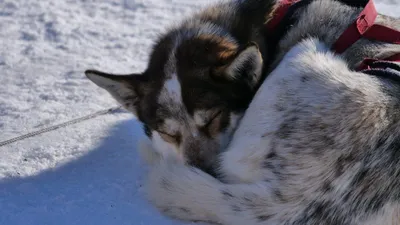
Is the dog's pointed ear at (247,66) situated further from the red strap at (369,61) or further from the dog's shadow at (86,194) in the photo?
the dog's shadow at (86,194)

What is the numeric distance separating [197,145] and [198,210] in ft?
1.30

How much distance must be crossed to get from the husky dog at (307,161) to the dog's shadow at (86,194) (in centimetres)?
19

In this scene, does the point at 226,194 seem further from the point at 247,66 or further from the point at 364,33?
the point at 364,33

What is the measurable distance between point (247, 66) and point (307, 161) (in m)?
0.68

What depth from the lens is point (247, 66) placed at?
274cm

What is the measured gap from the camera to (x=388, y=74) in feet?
8.04

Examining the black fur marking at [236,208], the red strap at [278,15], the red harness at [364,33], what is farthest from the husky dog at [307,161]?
the red strap at [278,15]

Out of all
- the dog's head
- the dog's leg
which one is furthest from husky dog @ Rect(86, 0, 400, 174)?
the dog's leg

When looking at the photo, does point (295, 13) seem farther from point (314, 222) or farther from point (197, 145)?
point (314, 222)

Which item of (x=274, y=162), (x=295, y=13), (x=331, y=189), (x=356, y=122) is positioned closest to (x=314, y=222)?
(x=331, y=189)

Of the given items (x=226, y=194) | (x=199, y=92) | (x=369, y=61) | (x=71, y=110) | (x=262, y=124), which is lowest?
(x=71, y=110)

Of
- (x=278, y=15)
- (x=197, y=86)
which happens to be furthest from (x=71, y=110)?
(x=278, y=15)

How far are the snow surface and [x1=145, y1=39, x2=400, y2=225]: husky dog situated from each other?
9.8 inches

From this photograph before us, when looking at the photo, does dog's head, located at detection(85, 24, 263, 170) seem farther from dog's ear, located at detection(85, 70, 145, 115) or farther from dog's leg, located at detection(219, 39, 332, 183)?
dog's leg, located at detection(219, 39, 332, 183)
